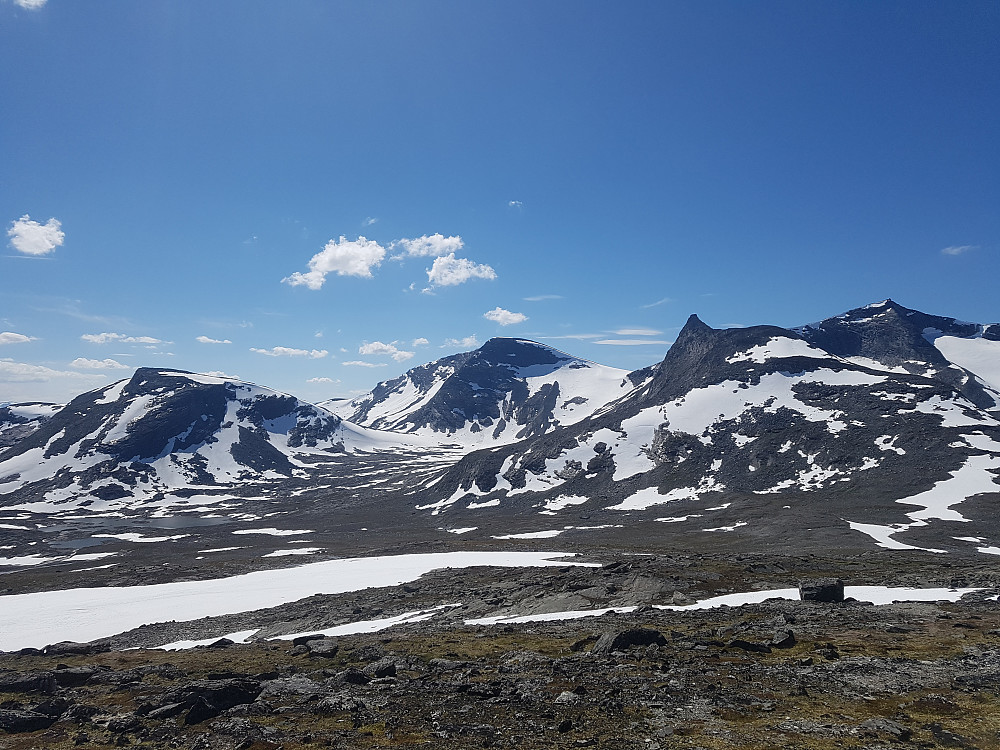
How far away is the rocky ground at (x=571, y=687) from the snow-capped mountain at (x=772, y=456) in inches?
3037

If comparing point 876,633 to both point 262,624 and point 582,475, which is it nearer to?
point 262,624

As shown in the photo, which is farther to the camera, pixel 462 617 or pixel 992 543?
pixel 992 543

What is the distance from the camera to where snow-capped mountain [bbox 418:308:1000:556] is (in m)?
123

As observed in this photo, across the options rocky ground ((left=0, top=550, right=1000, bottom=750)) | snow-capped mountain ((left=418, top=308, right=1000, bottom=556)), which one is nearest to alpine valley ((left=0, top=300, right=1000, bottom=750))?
rocky ground ((left=0, top=550, right=1000, bottom=750))

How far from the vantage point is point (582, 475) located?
553ft

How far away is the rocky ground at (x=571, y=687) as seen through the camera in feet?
65.6

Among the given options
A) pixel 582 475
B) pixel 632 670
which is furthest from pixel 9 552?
pixel 632 670

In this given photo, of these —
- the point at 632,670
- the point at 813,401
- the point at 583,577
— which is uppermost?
the point at 813,401

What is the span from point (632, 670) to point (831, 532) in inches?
3516

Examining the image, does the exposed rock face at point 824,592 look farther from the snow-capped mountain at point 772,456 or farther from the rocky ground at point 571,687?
the snow-capped mountain at point 772,456

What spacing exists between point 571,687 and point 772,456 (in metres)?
146

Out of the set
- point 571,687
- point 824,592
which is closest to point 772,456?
point 824,592

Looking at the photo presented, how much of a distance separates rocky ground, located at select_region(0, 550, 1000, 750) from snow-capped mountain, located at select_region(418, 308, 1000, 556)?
77143 millimetres

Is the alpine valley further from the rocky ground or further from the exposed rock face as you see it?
the exposed rock face
